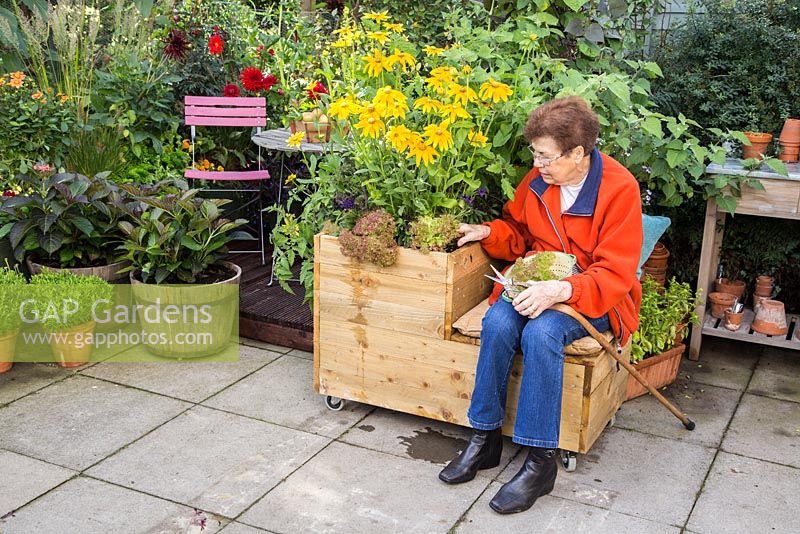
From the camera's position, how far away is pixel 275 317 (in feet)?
13.7

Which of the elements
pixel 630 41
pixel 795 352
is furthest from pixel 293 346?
pixel 795 352

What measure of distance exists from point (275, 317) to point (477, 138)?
156cm

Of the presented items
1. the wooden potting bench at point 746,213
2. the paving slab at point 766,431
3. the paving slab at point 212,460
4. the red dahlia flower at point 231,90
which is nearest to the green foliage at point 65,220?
the paving slab at point 212,460

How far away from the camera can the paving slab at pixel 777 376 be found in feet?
12.4

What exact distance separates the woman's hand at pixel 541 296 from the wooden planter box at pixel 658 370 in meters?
0.88

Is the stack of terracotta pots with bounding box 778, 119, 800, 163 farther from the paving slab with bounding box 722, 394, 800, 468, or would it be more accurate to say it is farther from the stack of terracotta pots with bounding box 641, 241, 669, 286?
the paving slab with bounding box 722, 394, 800, 468

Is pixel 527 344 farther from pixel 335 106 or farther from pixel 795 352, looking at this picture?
pixel 795 352

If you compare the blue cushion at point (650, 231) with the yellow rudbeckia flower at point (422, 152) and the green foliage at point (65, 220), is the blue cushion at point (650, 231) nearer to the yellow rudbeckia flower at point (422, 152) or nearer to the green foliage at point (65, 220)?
the yellow rudbeckia flower at point (422, 152)

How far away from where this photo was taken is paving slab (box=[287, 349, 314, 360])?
4055 millimetres

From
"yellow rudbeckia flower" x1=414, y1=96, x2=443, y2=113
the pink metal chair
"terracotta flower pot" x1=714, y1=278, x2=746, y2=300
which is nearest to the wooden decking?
the pink metal chair

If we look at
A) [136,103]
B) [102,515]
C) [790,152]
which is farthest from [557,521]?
[136,103]

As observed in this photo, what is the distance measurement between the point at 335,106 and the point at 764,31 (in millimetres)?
2296

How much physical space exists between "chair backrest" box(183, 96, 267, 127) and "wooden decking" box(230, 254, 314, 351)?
3.74 feet

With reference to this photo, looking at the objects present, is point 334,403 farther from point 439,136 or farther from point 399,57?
point 399,57
